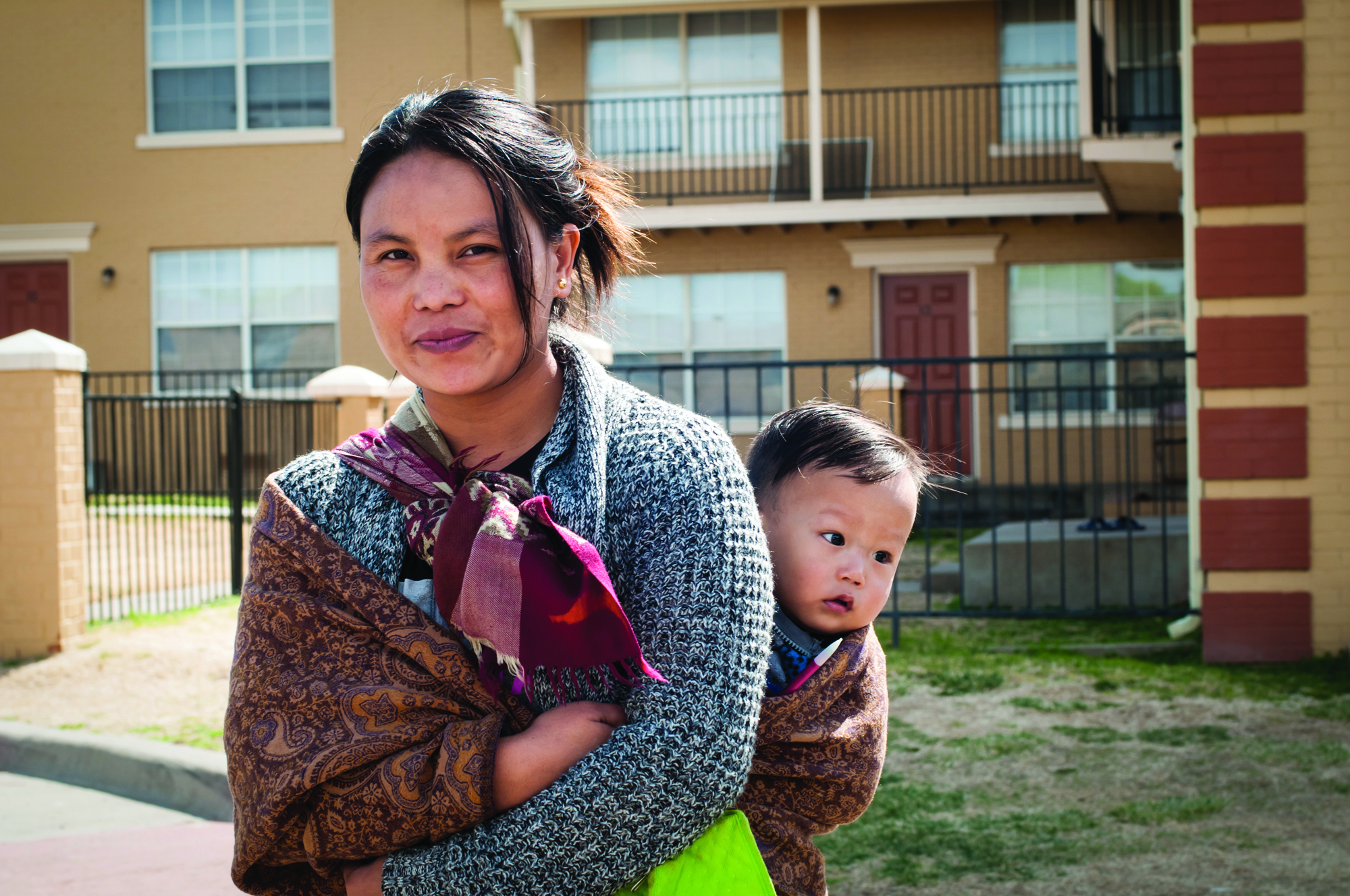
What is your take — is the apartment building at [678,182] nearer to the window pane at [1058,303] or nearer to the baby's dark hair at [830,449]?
the window pane at [1058,303]

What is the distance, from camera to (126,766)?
16.3 feet

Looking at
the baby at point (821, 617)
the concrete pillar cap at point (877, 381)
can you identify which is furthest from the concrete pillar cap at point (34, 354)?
the concrete pillar cap at point (877, 381)

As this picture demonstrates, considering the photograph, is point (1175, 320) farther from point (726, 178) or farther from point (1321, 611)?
point (1321, 611)

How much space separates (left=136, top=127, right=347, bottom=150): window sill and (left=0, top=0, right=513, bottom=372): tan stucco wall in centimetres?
8

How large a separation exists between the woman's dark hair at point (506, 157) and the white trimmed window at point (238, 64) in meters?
15.9

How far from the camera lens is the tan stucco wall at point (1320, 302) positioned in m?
6.32

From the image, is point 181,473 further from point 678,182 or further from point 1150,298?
point 1150,298

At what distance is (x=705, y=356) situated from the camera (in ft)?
54.4

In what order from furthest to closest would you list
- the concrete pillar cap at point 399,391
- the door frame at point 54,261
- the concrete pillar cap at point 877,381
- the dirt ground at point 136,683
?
the door frame at point 54,261
the concrete pillar cap at point 877,381
the concrete pillar cap at point 399,391
the dirt ground at point 136,683

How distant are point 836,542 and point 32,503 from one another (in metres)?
6.17

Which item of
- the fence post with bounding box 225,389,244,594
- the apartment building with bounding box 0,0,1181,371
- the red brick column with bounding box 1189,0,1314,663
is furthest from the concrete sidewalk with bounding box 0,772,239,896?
the apartment building with bounding box 0,0,1181,371

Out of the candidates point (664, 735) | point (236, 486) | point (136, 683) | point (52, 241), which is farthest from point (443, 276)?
point (52, 241)

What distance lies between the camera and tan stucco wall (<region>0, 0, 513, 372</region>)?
16281 millimetres

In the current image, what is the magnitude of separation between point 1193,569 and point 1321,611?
69cm
